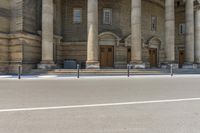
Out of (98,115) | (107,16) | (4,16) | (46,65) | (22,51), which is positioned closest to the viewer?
(98,115)

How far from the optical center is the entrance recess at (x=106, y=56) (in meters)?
33.6

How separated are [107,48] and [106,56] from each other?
108 cm

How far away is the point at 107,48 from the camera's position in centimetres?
3378

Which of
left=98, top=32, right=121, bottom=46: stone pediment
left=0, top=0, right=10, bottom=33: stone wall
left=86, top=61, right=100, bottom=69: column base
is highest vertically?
left=0, top=0, right=10, bottom=33: stone wall

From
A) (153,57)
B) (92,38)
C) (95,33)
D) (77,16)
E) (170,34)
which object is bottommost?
(153,57)

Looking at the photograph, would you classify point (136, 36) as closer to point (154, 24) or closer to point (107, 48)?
point (107, 48)

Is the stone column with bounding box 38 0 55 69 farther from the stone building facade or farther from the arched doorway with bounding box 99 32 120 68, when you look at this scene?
the arched doorway with bounding box 99 32 120 68

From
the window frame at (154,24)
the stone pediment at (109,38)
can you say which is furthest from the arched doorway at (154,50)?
the stone pediment at (109,38)

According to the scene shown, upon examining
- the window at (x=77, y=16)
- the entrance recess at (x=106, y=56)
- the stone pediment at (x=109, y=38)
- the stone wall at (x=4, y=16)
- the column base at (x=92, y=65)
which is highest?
the window at (x=77, y=16)

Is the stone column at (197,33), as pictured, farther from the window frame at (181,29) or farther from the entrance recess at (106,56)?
the entrance recess at (106,56)

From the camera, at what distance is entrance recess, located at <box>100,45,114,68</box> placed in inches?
1322

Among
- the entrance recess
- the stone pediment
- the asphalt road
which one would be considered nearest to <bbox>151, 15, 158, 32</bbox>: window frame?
the stone pediment

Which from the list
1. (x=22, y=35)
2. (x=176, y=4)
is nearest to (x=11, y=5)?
(x=22, y=35)

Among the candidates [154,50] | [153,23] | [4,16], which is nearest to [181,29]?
[153,23]
